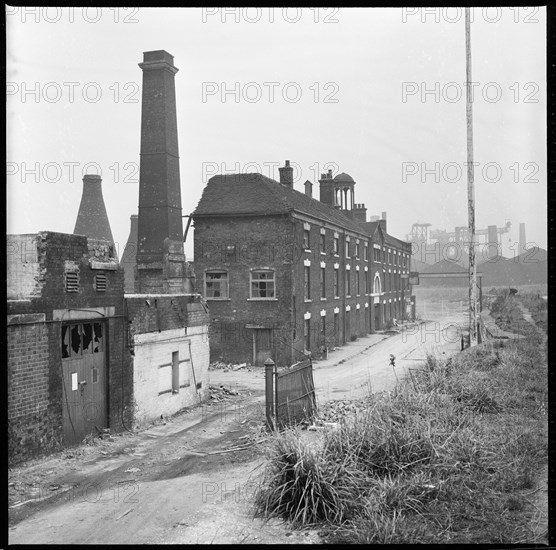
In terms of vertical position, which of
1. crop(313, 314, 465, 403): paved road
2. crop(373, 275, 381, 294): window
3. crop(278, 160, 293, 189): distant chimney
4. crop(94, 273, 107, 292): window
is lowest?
crop(313, 314, 465, 403): paved road

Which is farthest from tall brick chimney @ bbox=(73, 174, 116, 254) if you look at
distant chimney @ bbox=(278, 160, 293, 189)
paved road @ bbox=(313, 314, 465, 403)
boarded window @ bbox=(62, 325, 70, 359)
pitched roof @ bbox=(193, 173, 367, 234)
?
boarded window @ bbox=(62, 325, 70, 359)

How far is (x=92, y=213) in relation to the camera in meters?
29.4

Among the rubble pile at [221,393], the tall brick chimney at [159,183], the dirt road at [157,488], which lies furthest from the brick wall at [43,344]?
the tall brick chimney at [159,183]

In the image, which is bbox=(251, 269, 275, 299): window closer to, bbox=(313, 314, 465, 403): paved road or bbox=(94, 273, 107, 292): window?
bbox=(313, 314, 465, 403): paved road

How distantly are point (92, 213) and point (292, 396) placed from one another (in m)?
20.3

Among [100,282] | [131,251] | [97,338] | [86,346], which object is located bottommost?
[86,346]

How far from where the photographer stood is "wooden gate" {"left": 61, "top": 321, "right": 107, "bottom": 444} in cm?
1148

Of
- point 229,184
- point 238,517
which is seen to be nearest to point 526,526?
point 238,517

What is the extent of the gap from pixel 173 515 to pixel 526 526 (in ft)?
15.0

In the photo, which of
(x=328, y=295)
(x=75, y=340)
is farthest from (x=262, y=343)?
(x=75, y=340)

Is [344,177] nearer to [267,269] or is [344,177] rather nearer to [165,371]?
[267,269]

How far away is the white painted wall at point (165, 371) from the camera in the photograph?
14000 mm

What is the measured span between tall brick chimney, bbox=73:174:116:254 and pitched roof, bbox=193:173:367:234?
7397 millimetres

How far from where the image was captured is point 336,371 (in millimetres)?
21891
